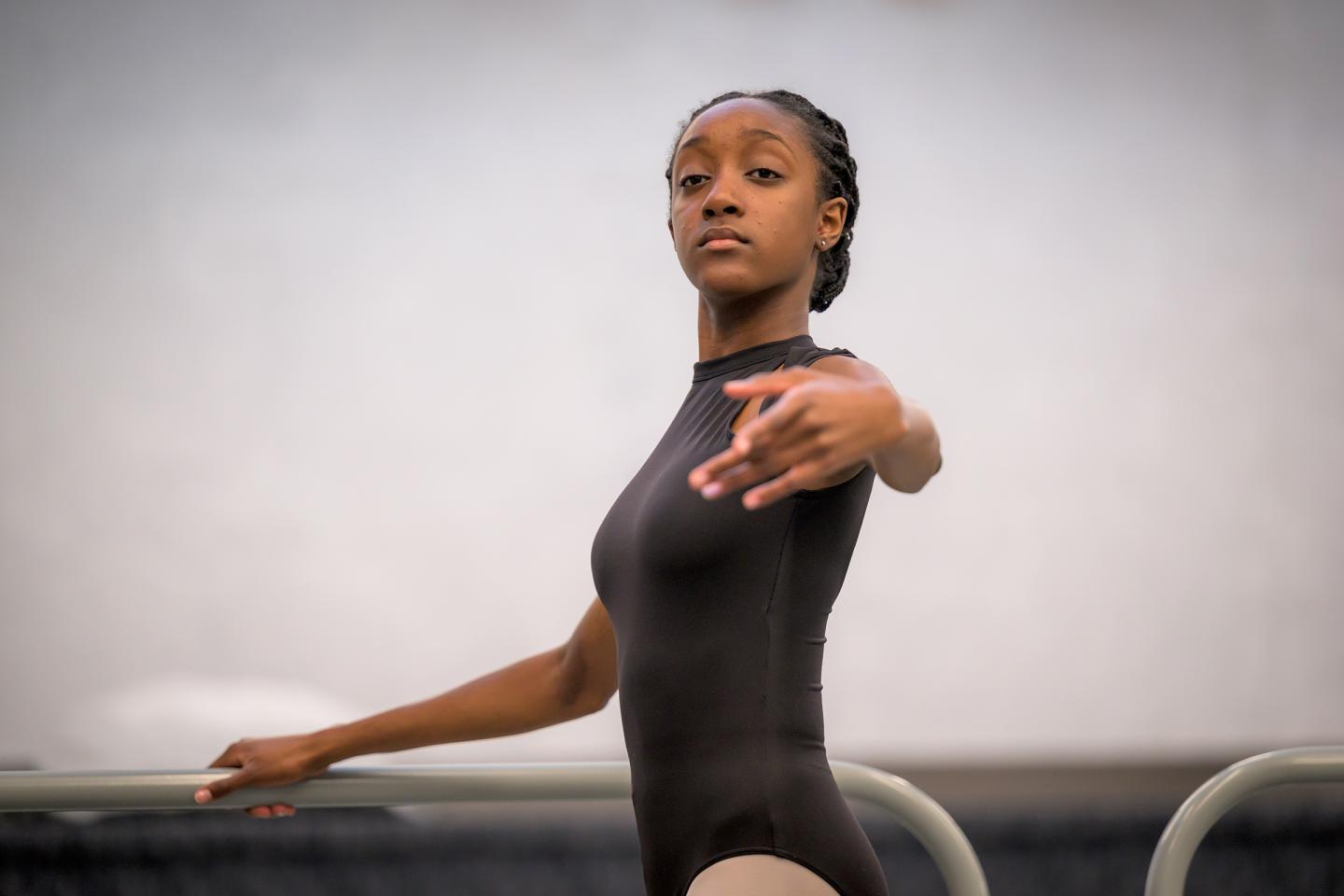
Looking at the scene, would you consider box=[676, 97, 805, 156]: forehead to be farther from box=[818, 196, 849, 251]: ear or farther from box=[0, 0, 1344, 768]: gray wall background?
box=[0, 0, 1344, 768]: gray wall background

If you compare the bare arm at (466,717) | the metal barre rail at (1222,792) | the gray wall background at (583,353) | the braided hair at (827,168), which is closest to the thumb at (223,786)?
the bare arm at (466,717)

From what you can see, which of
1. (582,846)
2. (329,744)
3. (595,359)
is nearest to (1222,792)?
(329,744)

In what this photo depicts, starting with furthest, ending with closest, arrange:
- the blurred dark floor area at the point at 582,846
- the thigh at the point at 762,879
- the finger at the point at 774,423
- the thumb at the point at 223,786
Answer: the blurred dark floor area at the point at 582,846 < the thumb at the point at 223,786 < the thigh at the point at 762,879 < the finger at the point at 774,423

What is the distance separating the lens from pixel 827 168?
35.3 inches

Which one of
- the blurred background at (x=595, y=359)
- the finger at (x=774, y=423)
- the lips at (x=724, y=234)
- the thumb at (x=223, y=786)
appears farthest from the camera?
the blurred background at (x=595, y=359)

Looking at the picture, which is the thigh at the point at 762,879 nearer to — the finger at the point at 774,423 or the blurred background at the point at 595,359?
the finger at the point at 774,423

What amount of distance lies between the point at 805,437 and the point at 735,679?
24cm

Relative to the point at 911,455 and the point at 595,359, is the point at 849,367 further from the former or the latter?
the point at 595,359

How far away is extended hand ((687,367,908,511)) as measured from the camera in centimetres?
59

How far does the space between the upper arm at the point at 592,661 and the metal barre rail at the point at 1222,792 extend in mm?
468

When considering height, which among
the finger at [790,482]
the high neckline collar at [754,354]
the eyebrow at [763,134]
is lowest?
the finger at [790,482]

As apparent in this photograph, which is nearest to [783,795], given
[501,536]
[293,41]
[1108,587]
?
[501,536]

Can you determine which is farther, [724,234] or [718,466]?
[724,234]

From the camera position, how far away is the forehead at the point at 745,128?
2.84 ft
